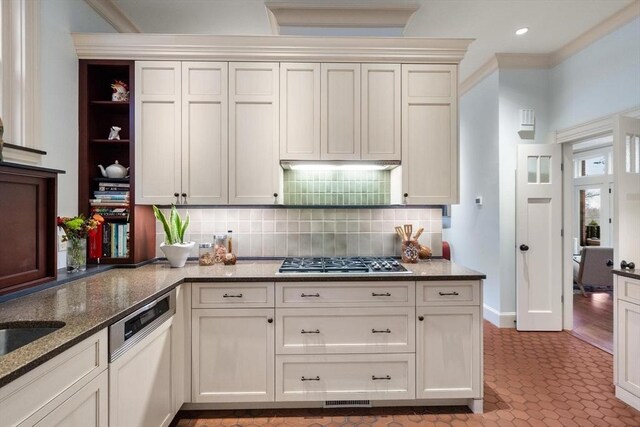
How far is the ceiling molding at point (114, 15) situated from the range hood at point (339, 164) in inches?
74.7

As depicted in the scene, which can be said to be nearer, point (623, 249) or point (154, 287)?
point (154, 287)

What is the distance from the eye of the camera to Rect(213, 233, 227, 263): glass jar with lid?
2.53m

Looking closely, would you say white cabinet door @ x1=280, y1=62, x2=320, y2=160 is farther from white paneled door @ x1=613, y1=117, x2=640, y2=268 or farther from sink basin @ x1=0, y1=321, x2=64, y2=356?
white paneled door @ x1=613, y1=117, x2=640, y2=268

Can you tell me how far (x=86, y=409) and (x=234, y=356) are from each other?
3.18 ft

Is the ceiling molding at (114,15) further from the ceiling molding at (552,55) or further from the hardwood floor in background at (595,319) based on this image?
the hardwood floor in background at (595,319)

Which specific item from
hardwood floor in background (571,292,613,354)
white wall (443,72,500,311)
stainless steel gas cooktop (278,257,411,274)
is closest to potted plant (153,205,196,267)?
stainless steel gas cooktop (278,257,411,274)

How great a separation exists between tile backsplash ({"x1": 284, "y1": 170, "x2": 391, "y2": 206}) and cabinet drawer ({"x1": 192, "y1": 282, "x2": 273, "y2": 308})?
0.90m

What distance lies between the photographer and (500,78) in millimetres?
3629

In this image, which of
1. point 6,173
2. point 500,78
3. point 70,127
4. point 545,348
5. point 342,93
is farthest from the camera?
point 500,78

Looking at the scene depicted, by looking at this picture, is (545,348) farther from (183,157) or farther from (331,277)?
(183,157)

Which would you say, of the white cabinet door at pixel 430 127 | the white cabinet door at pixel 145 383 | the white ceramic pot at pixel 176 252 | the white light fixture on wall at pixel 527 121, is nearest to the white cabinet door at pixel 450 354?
the white cabinet door at pixel 430 127

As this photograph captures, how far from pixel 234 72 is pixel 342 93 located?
0.84m

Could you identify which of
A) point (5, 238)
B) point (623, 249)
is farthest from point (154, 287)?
point (623, 249)


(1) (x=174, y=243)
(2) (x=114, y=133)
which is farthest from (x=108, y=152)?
(1) (x=174, y=243)
